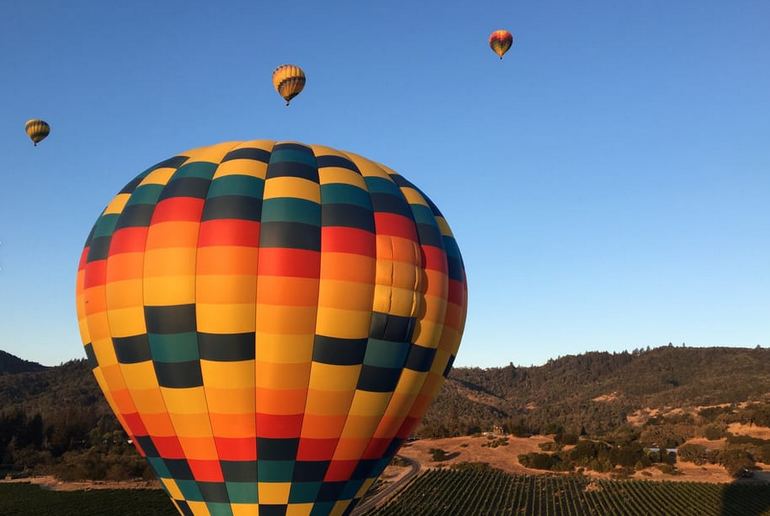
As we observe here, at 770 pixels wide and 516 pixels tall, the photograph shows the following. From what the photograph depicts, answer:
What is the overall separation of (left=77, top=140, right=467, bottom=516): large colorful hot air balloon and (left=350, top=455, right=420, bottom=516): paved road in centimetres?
2696

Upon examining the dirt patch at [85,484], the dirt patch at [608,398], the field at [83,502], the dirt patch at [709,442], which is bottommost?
the field at [83,502]

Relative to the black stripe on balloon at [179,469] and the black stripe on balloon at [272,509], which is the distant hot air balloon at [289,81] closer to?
the black stripe on balloon at [179,469]

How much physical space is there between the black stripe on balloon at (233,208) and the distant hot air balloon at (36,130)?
26319 mm

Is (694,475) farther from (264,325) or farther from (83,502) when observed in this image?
(264,325)

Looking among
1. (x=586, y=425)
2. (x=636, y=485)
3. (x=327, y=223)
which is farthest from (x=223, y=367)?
(x=586, y=425)

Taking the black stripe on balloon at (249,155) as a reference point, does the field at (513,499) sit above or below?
below

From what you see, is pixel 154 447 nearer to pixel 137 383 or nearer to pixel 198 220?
pixel 137 383

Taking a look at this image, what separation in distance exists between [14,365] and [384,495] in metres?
156

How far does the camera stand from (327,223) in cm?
1330

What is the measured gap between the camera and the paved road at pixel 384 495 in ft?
133

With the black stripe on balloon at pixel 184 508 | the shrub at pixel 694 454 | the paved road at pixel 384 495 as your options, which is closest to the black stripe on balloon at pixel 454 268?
the black stripe on balloon at pixel 184 508

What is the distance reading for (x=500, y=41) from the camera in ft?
103

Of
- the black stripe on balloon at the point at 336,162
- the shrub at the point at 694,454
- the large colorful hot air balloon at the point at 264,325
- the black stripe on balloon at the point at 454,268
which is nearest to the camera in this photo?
the large colorful hot air balloon at the point at 264,325

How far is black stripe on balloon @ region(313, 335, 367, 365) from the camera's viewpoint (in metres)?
12.6
